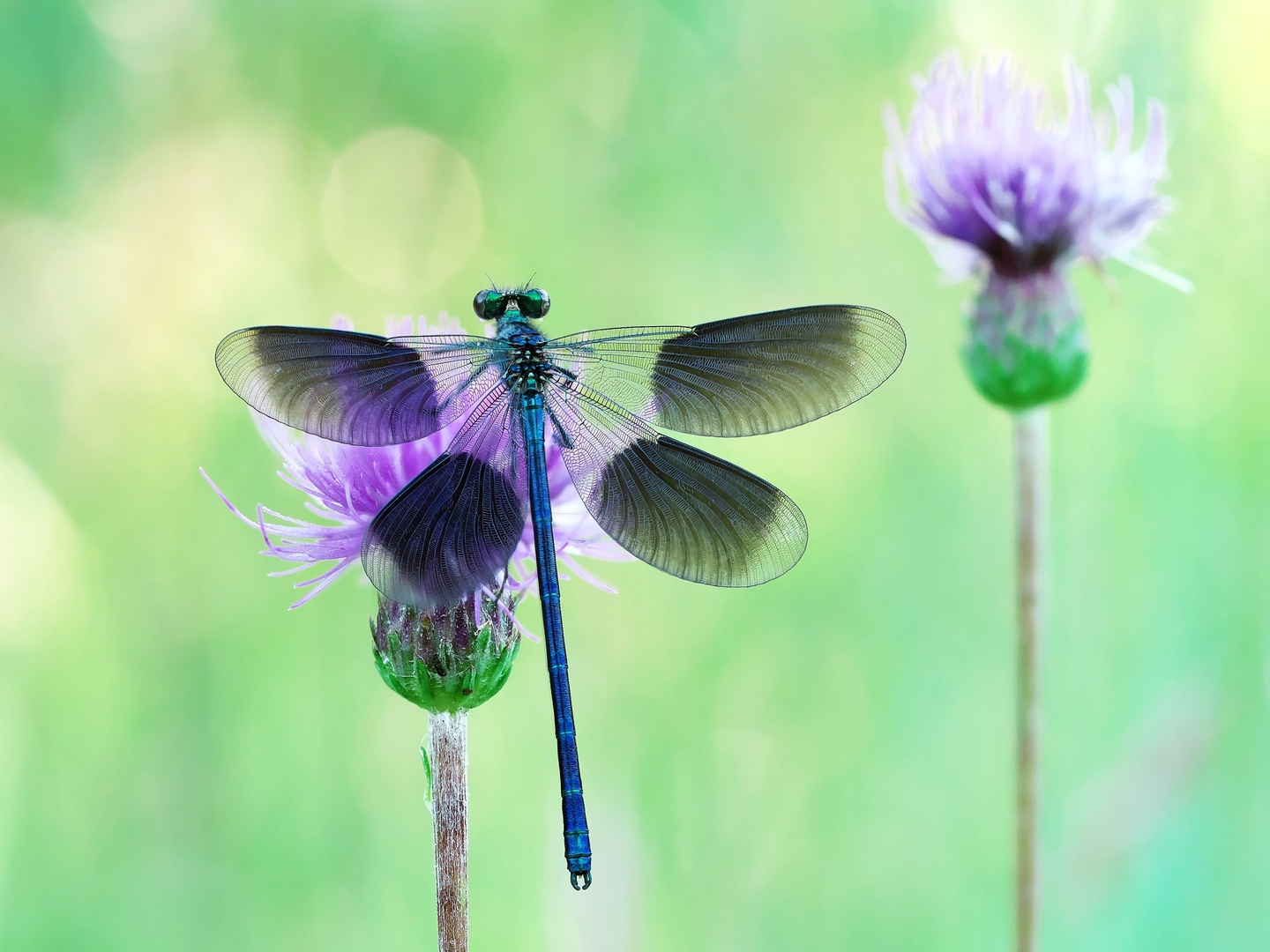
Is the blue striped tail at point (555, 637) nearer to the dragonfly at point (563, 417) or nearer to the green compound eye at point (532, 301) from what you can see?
the dragonfly at point (563, 417)

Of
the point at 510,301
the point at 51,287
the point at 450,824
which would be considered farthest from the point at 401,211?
the point at 450,824

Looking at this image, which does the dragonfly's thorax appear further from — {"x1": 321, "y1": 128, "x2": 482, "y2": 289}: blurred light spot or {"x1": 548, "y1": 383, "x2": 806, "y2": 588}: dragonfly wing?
{"x1": 321, "y1": 128, "x2": 482, "y2": 289}: blurred light spot

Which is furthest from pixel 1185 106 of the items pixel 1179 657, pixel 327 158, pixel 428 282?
pixel 327 158

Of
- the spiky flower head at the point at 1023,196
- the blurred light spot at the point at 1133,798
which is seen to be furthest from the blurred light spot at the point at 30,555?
the blurred light spot at the point at 1133,798

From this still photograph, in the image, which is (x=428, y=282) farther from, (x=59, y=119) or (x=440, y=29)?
(x=59, y=119)

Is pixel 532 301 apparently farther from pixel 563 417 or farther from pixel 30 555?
pixel 30 555
